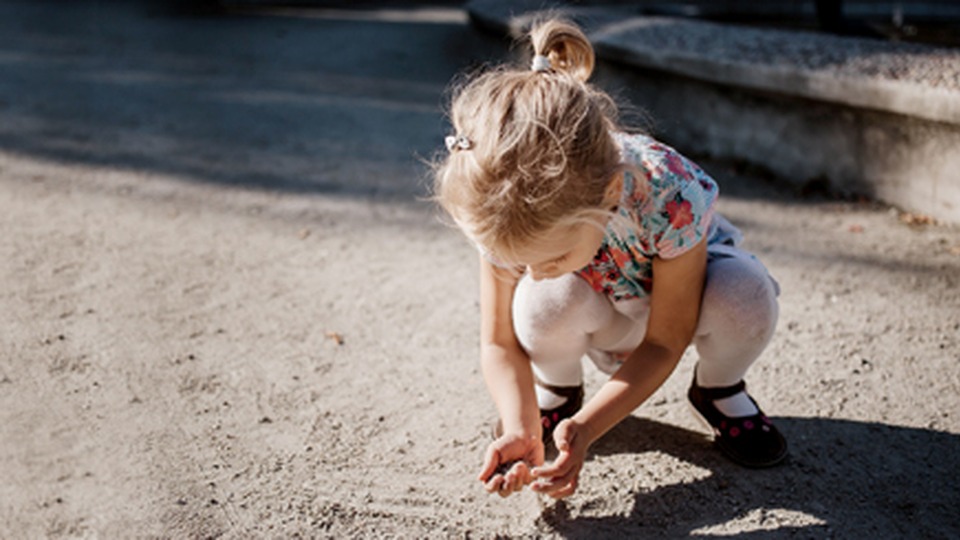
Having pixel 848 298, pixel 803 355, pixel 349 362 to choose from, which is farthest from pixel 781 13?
pixel 349 362

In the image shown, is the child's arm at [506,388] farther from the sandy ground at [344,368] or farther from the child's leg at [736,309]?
the child's leg at [736,309]

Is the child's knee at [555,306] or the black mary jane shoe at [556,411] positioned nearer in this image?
the child's knee at [555,306]

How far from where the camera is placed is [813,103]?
10.8ft

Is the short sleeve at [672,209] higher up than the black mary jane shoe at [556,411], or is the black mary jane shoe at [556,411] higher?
the short sleeve at [672,209]

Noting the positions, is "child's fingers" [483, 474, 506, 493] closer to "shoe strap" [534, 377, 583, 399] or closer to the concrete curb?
"shoe strap" [534, 377, 583, 399]

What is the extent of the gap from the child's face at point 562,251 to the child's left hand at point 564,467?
0.87 ft

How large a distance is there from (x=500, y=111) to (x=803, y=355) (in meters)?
1.27

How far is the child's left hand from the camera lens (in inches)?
62.2

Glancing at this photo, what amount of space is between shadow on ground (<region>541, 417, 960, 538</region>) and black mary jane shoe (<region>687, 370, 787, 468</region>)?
23mm

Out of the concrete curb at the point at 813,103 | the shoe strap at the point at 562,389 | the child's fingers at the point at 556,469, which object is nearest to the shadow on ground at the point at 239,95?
the concrete curb at the point at 813,103

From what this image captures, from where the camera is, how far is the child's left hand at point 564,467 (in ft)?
5.19

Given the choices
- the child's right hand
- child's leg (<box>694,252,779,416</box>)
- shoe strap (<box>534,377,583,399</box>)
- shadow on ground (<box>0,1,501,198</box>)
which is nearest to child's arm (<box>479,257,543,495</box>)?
the child's right hand

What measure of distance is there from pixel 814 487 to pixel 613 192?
2.50ft

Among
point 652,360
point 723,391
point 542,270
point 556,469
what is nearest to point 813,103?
point 723,391
